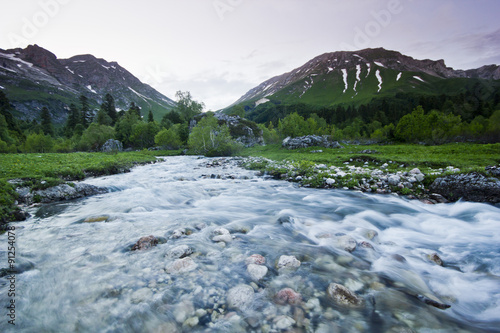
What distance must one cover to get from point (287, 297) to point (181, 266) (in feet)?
7.20

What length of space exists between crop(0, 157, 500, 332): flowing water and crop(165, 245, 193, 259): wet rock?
127 millimetres

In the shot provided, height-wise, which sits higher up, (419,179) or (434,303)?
(419,179)

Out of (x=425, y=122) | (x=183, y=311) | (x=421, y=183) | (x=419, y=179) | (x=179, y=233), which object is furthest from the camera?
(x=425, y=122)

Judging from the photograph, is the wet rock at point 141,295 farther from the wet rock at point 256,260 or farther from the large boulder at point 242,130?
the large boulder at point 242,130

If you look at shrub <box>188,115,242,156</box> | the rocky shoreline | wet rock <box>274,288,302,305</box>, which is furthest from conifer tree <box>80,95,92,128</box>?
wet rock <box>274,288,302,305</box>

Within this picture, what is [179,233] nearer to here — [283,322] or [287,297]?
[287,297]

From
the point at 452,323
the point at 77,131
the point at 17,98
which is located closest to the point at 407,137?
the point at 452,323

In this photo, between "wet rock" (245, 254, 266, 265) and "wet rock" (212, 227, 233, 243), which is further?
"wet rock" (212, 227, 233, 243)

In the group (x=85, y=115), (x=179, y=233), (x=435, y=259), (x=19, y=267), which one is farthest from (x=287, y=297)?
(x=85, y=115)

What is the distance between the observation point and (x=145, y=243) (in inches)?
199

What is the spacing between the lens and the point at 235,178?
15.2m

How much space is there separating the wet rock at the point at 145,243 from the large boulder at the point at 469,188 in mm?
11720

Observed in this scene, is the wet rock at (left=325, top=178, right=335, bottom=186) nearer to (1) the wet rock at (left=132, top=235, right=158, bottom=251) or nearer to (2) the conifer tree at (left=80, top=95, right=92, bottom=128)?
(1) the wet rock at (left=132, top=235, right=158, bottom=251)

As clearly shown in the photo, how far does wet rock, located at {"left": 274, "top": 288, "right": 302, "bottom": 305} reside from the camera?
3172 mm
